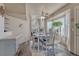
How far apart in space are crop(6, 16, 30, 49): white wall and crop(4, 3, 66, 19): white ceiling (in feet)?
0.36

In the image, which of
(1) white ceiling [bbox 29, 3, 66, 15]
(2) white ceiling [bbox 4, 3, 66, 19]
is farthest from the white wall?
(1) white ceiling [bbox 29, 3, 66, 15]

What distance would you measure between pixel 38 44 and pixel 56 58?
1.36 ft

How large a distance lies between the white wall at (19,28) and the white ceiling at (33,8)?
11 centimetres

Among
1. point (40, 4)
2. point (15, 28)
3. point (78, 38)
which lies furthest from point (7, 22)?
point (78, 38)

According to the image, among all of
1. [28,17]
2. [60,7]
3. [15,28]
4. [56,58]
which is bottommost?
[56,58]

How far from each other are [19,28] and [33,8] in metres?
0.44

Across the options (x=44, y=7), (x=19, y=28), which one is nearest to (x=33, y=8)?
(x=44, y=7)

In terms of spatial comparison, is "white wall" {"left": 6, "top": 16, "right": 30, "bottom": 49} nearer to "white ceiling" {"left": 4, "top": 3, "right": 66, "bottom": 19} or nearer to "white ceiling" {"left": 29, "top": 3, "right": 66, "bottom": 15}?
"white ceiling" {"left": 4, "top": 3, "right": 66, "bottom": 19}

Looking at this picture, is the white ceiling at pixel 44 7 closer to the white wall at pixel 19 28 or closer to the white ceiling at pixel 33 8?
the white ceiling at pixel 33 8

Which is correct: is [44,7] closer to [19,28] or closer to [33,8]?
[33,8]

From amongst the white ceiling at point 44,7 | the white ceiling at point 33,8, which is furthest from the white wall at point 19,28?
the white ceiling at point 44,7

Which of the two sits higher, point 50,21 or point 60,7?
point 60,7

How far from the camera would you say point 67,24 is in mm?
2424

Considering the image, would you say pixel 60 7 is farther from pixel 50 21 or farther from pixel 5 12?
pixel 5 12
